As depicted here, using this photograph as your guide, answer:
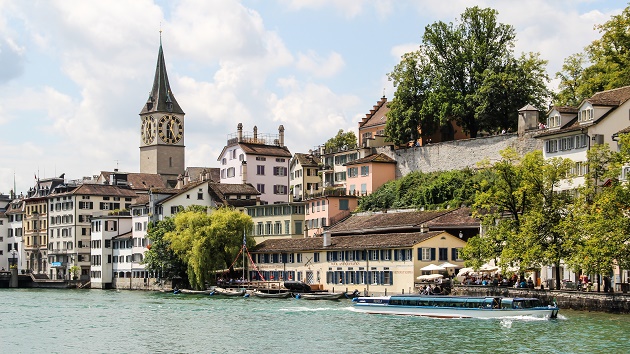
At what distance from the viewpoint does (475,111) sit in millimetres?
88312

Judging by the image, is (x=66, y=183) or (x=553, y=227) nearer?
(x=553, y=227)

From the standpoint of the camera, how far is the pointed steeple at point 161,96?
158 meters

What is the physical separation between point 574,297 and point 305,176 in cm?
5932

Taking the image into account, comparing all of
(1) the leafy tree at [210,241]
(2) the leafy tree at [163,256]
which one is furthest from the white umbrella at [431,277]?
(2) the leafy tree at [163,256]

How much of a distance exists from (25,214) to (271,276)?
205 feet

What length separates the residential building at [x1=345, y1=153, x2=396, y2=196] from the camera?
95938 millimetres

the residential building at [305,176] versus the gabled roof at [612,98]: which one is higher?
the gabled roof at [612,98]

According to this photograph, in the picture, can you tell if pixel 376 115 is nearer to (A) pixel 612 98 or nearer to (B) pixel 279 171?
(B) pixel 279 171

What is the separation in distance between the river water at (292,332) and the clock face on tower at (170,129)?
86915 mm

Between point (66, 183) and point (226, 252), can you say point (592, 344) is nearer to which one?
point (226, 252)

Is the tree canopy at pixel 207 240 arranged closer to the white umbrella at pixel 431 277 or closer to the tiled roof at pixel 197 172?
the white umbrella at pixel 431 277

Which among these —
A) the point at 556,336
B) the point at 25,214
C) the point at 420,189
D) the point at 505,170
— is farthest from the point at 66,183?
the point at 556,336

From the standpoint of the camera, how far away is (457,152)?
88125 mm

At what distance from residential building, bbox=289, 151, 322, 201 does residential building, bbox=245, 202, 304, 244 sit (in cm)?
1016
